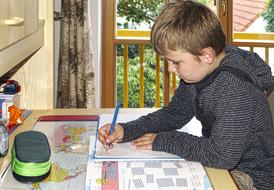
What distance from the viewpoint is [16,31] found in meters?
1.09

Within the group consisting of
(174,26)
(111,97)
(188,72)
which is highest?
(174,26)

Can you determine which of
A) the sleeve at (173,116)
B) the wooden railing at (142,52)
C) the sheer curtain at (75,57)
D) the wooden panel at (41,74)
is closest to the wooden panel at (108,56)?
the wooden railing at (142,52)

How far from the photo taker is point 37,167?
969 mm

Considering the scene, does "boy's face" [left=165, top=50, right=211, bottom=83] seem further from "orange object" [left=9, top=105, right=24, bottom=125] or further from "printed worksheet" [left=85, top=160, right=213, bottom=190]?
"orange object" [left=9, top=105, right=24, bottom=125]

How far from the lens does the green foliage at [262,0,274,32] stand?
3.16 meters

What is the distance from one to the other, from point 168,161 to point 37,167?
0.31 meters

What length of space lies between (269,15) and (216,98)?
87.6 inches

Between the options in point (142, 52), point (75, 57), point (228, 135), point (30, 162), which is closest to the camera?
point (30, 162)

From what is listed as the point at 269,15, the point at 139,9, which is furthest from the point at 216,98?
the point at 269,15

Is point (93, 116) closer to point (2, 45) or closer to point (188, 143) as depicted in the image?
point (188, 143)

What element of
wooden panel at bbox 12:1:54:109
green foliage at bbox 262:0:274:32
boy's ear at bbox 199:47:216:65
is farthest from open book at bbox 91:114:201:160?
green foliage at bbox 262:0:274:32

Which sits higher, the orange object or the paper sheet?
the orange object

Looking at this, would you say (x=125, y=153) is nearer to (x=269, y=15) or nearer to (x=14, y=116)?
(x=14, y=116)

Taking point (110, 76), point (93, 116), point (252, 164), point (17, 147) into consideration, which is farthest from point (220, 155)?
point (110, 76)
